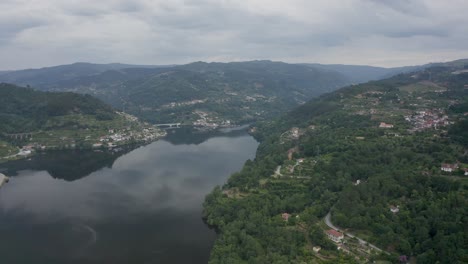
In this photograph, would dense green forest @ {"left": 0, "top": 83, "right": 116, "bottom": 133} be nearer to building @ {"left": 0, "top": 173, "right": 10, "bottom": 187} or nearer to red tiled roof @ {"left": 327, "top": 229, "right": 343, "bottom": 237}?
building @ {"left": 0, "top": 173, "right": 10, "bottom": 187}

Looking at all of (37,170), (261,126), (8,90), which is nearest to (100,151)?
(37,170)

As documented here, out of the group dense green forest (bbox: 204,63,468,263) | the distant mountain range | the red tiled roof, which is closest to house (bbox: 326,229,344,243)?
the red tiled roof

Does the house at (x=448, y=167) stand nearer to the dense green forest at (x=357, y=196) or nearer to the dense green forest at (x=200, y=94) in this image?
the dense green forest at (x=357, y=196)

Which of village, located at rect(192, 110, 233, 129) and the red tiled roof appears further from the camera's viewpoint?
village, located at rect(192, 110, 233, 129)

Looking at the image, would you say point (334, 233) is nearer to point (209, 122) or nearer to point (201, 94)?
point (209, 122)

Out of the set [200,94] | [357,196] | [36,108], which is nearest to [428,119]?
[357,196]

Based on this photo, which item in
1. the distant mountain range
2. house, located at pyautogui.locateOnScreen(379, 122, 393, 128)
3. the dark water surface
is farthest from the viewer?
the distant mountain range
